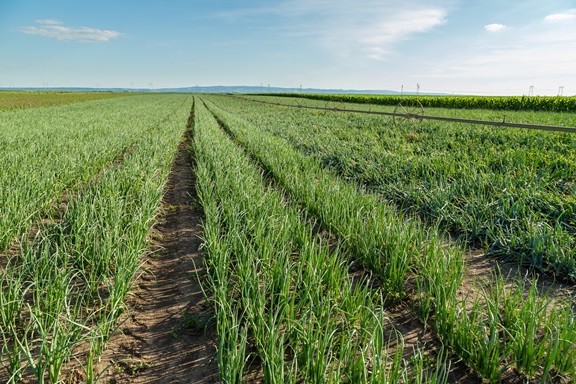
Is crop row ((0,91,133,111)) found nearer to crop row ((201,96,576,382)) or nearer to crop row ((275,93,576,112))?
crop row ((275,93,576,112))

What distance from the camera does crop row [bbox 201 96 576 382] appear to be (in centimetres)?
191

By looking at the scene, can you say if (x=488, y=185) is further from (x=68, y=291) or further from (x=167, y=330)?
(x=68, y=291)

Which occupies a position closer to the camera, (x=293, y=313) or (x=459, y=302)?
(x=293, y=313)

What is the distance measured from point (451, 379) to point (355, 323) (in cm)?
61

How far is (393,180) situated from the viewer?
5.94 m

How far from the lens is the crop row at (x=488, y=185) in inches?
138

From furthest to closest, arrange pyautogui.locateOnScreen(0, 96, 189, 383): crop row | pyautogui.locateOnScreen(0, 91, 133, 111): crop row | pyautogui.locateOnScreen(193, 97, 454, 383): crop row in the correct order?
pyautogui.locateOnScreen(0, 91, 133, 111): crop row < pyautogui.locateOnScreen(0, 96, 189, 383): crop row < pyautogui.locateOnScreen(193, 97, 454, 383): crop row

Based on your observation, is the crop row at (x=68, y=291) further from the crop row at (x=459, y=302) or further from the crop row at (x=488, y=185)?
the crop row at (x=488, y=185)

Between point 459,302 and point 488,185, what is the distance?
330cm

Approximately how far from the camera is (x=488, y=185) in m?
5.02

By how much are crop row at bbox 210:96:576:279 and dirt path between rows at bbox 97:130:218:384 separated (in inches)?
96.3

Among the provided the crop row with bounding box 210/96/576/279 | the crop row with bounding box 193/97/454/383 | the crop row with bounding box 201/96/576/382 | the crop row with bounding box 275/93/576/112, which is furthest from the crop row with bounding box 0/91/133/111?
the crop row with bounding box 201/96/576/382

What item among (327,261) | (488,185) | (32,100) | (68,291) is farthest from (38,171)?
(32,100)

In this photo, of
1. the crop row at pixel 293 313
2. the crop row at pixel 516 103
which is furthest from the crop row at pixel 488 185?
the crop row at pixel 516 103
